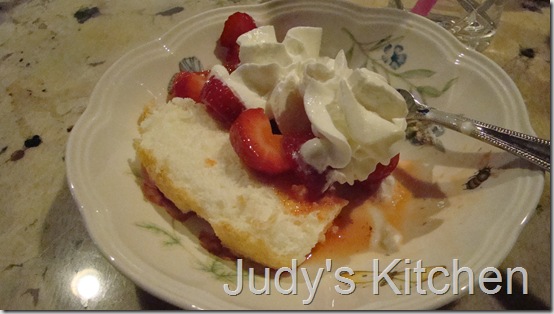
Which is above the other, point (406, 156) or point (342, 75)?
point (342, 75)

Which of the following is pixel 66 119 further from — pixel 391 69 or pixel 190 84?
pixel 391 69

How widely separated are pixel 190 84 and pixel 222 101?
161mm

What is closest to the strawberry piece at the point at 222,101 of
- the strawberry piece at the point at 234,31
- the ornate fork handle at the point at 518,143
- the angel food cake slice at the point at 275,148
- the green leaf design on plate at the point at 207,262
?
the angel food cake slice at the point at 275,148

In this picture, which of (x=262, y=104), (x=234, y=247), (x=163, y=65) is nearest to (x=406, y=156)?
(x=262, y=104)

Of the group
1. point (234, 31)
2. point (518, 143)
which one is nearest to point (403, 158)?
point (518, 143)

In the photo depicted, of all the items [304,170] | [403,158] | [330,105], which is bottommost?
[403,158]

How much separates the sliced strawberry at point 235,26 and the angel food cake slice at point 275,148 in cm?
16

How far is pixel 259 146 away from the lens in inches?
43.3

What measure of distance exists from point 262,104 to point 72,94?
2.39 feet

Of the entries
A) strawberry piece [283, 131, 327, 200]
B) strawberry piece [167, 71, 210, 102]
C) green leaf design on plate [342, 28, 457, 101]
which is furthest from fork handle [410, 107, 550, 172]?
strawberry piece [167, 71, 210, 102]

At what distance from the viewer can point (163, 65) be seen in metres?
1.39

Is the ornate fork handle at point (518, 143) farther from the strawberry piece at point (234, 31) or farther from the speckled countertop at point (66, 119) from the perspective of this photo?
the strawberry piece at point (234, 31)

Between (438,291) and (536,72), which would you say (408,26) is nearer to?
(536,72)

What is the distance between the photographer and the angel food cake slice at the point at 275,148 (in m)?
1.08
